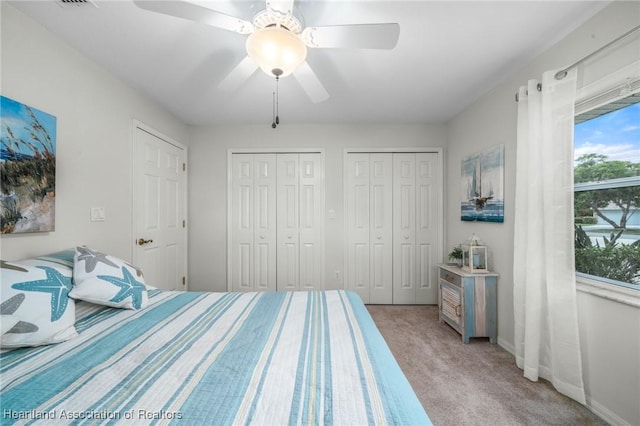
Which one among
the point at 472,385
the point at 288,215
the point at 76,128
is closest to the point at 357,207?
the point at 288,215

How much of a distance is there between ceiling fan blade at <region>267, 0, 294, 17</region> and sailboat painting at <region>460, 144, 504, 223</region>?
86.8 inches

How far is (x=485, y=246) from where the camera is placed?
258cm

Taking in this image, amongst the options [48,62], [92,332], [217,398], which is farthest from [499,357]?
[48,62]

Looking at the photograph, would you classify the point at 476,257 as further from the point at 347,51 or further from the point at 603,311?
the point at 347,51

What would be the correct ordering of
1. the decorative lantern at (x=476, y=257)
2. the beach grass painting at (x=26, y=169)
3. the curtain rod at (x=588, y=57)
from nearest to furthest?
the curtain rod at (x=588, y=57) → the beach grass painting at (x=26, y=169) → the decorative lantern at (x=476, y=257)

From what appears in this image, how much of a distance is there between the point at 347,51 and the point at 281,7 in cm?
77

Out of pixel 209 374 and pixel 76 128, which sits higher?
pixel 76 128

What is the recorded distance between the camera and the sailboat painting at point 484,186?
7.79 feet

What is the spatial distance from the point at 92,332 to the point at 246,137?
2835mm

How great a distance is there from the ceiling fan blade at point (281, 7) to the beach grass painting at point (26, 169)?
63.8 inches

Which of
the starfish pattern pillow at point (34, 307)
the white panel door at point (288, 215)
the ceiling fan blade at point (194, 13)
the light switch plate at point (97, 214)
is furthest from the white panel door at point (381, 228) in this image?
the starfish pattern pillow at point (34, 307)

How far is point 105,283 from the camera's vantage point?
143 centimetres

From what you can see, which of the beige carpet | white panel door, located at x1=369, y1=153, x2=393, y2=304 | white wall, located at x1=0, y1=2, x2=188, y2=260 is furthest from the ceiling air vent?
the beige carpet

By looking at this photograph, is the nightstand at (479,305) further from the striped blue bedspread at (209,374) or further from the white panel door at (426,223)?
the striped blue bedspread at (209,374)
